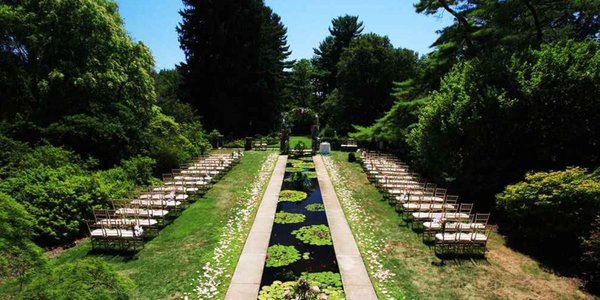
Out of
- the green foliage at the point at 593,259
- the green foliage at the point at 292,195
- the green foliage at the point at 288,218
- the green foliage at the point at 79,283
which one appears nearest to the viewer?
the green foliage at the point at 79,283

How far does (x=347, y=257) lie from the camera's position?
41.3 ft

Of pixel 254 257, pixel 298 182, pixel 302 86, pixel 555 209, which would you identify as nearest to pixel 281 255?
pixel 254 257

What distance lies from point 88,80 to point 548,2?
28.8 meters

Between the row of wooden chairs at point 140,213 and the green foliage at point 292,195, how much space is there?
182 inches

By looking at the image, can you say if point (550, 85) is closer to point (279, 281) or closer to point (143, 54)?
point (279, 281)

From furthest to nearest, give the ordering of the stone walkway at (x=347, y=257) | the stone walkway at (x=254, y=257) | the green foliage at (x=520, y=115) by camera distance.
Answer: the green foliage at (x=520, y=115) → the stone walkway at (x=347, y=257) → the stone walkway at (x=254, y=257)

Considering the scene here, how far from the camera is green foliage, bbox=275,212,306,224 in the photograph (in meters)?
16.6

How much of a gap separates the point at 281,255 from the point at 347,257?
2.26 meters

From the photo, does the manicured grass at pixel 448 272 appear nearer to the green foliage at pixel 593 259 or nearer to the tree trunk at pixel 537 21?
the green foliage at pixel 593 259

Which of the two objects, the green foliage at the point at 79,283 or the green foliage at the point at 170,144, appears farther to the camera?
the green foliage at the point at 170,144

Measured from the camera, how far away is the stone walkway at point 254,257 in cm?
1017

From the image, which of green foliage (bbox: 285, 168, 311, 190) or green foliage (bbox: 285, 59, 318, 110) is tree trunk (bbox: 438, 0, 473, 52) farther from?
green foliage (bbox: 285, 59, 318, 110)

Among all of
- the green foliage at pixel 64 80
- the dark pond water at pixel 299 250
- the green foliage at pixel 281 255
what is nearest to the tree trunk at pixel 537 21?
the dark pond water at pixel 299 250

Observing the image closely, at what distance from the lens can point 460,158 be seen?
19.9 meters
